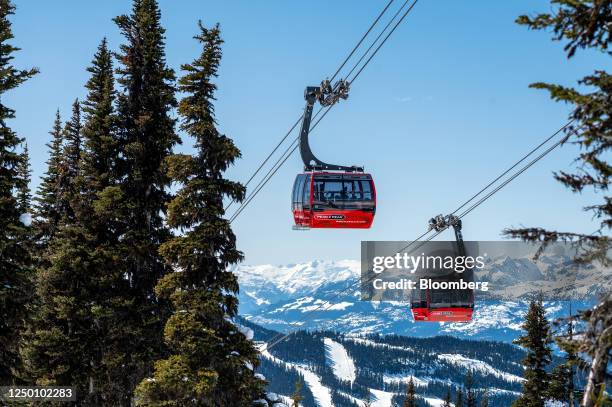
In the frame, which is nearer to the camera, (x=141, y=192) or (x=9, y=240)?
(x=9, y=240)

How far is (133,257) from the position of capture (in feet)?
89.3

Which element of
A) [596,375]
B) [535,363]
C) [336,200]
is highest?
[336,200]

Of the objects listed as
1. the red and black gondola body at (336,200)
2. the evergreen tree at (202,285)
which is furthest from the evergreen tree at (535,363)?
the evergreen tree at (202,285)

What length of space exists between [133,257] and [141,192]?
2.88 meters

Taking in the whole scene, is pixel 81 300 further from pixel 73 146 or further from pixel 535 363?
pixel 535 363

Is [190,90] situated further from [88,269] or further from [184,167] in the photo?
[88,269]

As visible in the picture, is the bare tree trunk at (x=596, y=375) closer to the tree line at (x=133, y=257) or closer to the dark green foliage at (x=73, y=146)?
the tree line at (x=133, y=257)

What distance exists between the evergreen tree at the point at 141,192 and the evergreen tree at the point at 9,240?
4562 mm

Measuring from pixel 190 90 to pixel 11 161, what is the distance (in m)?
6.47

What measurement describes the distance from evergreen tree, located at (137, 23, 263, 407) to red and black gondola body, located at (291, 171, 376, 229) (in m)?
6.03

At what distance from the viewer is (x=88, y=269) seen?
90.8 ft

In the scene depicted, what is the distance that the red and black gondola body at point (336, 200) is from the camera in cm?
2947

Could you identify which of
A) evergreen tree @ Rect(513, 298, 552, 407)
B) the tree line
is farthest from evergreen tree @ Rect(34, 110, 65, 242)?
evergreen tree @ Rect(513, 298, 552, 407)

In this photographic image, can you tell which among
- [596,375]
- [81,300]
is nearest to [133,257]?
[81,300]
